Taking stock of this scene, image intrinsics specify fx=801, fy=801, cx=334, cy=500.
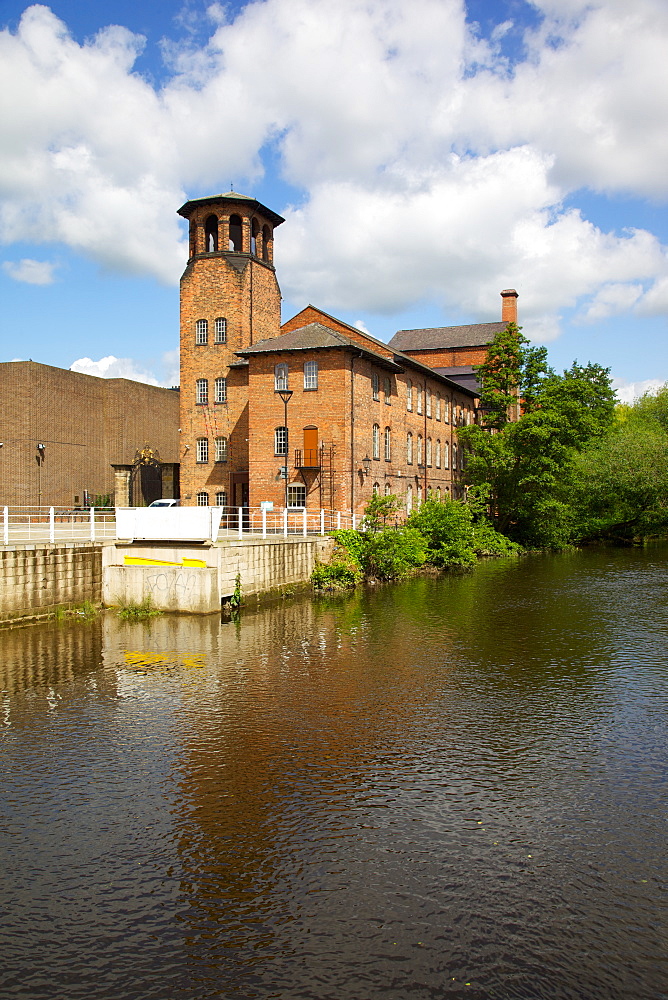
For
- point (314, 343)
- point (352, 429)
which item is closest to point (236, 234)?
point (314, 343)

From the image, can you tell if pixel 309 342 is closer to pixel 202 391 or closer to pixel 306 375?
pixel 306 375

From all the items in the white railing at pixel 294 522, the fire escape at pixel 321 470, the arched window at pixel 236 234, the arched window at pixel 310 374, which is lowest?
the white railing at pixel 294 522

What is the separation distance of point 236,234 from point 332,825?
35.1 m

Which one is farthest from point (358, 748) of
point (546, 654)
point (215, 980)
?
point (546, 654)

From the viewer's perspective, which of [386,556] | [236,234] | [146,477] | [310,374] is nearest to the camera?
[386,556]

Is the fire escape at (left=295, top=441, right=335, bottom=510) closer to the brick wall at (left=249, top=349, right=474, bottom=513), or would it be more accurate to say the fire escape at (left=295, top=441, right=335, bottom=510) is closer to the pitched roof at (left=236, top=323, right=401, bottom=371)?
the brick wall at (left=249, top=349, right=474, bottom=513)

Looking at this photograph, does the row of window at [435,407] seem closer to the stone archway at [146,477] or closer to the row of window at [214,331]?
the row of window at [214,331]

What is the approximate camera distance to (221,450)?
1490 inches

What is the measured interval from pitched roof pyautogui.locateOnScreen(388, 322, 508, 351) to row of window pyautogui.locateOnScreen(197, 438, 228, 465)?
1036 inches

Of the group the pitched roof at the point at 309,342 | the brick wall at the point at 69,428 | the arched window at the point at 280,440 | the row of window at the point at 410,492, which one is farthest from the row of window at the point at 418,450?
the brick wall at the point at 69,428

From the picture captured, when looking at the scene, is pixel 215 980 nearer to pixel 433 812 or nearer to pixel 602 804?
pixel 433 812

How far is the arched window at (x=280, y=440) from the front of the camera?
33781mm

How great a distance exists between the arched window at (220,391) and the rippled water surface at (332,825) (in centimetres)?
2407

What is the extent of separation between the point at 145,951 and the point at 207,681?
727cm
